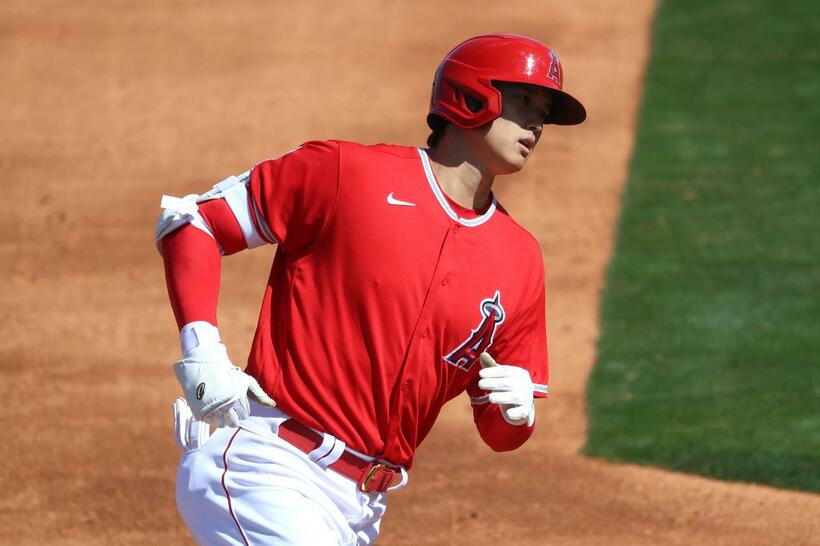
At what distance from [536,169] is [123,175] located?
354 cm

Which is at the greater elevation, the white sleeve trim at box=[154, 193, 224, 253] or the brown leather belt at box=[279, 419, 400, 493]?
the white sleeve trim at box=[154, 193, 224, 253]

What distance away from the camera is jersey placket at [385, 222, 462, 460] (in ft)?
12.1

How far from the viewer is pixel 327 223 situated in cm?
368

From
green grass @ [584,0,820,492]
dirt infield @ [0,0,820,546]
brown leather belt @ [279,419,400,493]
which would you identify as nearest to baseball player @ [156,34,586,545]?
brown leather belt @ [279,419,400,493]

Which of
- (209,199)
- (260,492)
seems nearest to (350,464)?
(260,492)

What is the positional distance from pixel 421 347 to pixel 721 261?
6.56m

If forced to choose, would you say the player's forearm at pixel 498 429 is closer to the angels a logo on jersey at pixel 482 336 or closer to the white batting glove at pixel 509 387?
the white batting glove at pixel 509 387

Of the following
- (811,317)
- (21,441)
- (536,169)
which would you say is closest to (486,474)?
(21,441)

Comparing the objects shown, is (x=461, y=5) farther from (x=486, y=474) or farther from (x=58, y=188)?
(x=486, y=474)

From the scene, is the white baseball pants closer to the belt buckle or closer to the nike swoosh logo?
the belt buckle

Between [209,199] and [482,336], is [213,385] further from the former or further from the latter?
[482,336]

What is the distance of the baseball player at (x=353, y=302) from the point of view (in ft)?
11.7

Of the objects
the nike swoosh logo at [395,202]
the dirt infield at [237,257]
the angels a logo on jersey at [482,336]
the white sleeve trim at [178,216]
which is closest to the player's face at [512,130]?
the nike swoosh logo at [395,202]

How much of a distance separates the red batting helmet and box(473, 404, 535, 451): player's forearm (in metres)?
0.90
